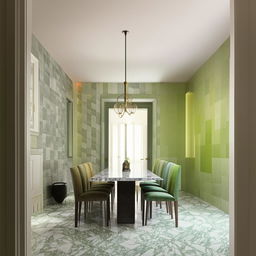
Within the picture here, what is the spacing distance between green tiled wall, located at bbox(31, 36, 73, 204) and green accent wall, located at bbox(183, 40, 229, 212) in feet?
9.77

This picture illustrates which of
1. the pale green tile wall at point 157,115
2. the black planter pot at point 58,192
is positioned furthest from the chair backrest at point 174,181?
the pale green tile wall at point 157,115

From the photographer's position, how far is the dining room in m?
3.84

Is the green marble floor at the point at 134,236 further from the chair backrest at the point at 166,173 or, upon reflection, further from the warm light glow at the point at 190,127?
the warm light glow at the point at 190,127

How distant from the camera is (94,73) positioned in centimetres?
734

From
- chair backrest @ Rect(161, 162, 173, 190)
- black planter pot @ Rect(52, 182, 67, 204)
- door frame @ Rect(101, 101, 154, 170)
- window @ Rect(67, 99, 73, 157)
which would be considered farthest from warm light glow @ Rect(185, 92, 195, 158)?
black planter pot @ Rect(52, 182, 67, 204)

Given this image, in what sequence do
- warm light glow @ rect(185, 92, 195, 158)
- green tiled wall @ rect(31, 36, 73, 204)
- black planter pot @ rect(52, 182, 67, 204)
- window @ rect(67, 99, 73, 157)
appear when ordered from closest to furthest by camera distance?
green tiled wall @ rect(31, 36, 73, 204)
black planter pot @ rect(52, 182, 67, 204)
warm light glow @ rect(185, 92, 195, 158)
window @ rect(67, 99, 73, 157)

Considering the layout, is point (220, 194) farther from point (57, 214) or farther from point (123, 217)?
point (57, 214)

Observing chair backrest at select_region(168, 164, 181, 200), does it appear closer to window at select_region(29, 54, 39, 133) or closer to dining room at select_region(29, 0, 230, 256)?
dining room at select_region(29, 0, 230, 256)

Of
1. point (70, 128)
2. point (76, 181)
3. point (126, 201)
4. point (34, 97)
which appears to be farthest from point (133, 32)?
point (70, 128)

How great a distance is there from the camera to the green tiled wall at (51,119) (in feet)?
17.7

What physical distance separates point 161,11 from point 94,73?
3540mm
